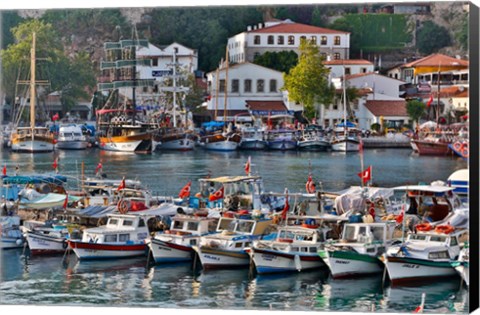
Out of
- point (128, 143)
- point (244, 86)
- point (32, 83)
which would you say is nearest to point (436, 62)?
point (244, 86)

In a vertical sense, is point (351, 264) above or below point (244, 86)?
below

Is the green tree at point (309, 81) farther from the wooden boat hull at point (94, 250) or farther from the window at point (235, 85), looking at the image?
the wooden boat hull at point (94, 250)

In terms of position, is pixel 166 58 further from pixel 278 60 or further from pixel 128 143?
pixel 128 143

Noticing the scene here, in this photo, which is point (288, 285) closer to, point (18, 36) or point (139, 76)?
point (18, 36)

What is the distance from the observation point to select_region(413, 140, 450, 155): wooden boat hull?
66.2 feet

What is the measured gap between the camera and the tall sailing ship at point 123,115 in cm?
2097

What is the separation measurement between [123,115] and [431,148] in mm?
10162

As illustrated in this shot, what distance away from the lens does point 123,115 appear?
29.8 m

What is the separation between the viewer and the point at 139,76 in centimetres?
2523

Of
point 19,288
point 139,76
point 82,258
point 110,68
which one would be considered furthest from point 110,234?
point 139,76

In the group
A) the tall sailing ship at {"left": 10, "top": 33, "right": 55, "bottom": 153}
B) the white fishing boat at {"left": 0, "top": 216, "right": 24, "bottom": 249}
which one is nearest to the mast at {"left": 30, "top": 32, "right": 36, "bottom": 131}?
the tall sailing ship at {"left": 10, "top": 33, "right": 55, "bottom": 153}

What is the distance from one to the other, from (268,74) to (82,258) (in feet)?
17.8

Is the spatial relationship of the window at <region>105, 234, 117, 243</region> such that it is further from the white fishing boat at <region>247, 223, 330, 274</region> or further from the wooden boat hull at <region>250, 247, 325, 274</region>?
the wooden boat hull at <region>250, 247, 325, 274</region>

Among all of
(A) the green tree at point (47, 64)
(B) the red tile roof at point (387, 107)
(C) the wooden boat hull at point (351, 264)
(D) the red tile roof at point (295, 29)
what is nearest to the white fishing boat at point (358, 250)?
(C) the wooden boat hull at point (351, 264)
